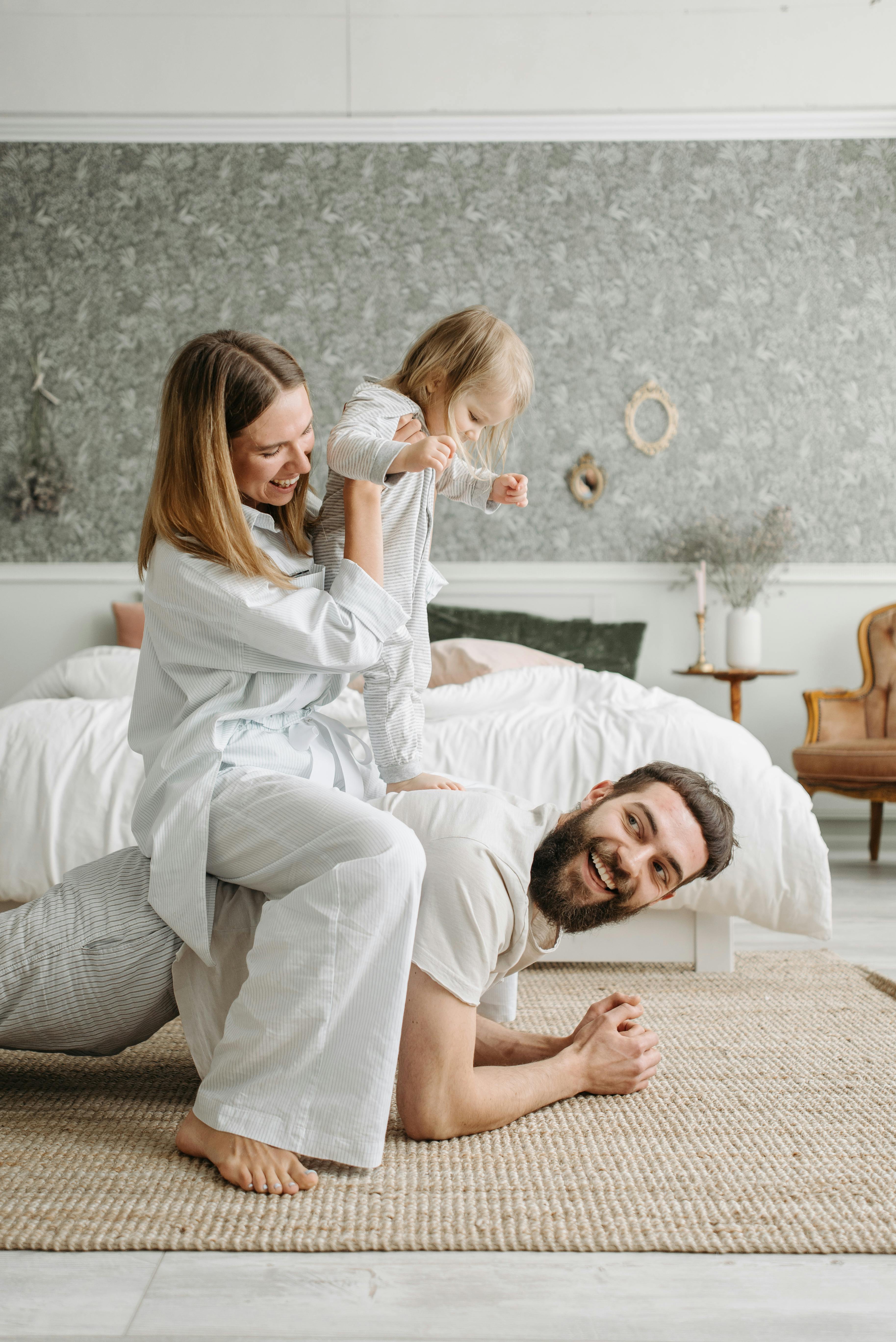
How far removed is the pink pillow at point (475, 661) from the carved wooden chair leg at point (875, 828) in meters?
1.34

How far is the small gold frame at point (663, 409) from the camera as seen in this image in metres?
4.41

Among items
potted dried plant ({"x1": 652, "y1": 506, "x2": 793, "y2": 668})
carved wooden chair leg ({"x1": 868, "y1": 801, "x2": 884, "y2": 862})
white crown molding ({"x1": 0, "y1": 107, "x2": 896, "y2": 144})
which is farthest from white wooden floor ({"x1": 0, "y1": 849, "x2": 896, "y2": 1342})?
white crown molding ({"x1": 0, "y1": 107, "x2": 896, "y2": 144})

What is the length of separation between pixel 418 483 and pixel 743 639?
2.78 meters

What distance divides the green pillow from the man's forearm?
254cm

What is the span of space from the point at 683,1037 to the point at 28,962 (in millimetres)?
1067

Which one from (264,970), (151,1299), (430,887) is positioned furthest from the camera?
(430,887)

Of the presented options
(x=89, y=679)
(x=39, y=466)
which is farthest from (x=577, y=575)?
(x=39, y=466)

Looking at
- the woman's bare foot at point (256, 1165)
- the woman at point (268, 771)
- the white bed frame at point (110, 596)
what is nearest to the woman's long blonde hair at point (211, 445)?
the woman at point (268, 771)

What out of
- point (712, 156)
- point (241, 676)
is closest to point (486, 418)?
point (241, 676)

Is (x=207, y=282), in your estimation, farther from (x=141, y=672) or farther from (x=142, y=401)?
(x=141, y=672)

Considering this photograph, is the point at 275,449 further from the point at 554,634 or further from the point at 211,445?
the point at 554,634

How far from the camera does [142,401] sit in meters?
4.39

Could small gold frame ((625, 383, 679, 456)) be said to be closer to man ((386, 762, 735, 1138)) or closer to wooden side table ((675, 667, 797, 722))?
wooden side table ((675, 667, 797, 722))

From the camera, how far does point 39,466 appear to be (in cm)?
438
